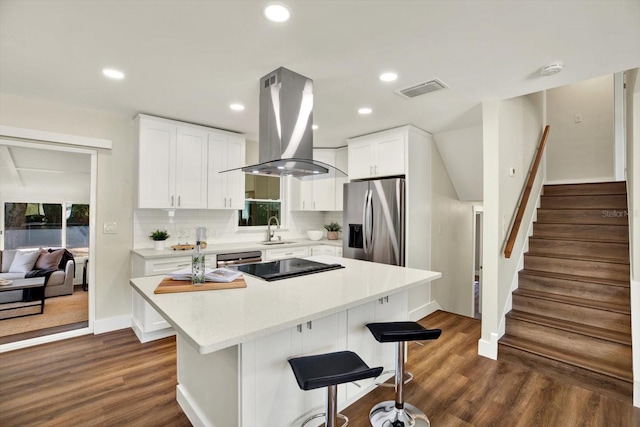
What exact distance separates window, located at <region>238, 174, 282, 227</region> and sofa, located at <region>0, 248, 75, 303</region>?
7.32 feet

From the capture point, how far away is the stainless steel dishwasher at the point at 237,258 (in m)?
3.60

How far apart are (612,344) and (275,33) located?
368cm

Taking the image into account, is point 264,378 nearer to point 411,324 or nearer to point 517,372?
point 411,324

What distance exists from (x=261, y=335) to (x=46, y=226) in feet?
12.4

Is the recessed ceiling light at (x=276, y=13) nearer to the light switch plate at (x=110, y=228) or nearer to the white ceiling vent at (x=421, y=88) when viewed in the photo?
the white ceiling vent at (x=421, y=88)

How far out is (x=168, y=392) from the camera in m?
2.33

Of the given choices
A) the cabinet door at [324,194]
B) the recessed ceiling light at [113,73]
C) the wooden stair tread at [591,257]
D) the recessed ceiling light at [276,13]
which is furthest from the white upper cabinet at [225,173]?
the wooden stair tread at [591,257]

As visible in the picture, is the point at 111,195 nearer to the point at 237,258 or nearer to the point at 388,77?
the point at 237,258

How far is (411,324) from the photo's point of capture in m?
2.09

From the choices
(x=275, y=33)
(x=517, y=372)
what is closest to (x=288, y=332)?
(x=275, y=33)

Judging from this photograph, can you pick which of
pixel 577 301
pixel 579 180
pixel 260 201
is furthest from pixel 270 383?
pixel 579 180

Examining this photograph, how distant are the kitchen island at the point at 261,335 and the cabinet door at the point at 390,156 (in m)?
1.93

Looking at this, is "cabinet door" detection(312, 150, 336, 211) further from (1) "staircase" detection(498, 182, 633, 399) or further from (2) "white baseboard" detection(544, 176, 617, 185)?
(2) "white baseboard" detection(544, 176, 617, 185)

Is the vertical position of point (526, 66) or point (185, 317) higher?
point (526, 66)
